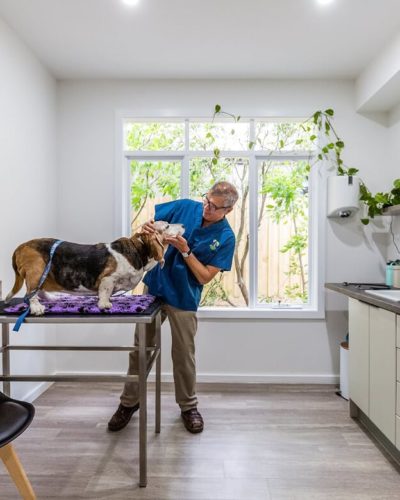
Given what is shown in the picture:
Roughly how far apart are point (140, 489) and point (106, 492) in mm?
154

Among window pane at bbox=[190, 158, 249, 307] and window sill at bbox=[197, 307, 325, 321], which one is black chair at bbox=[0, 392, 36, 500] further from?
window pane at bbox=[190, 158, 249, 307]

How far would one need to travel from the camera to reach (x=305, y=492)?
1.72 metres

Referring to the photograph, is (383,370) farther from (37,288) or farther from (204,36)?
(204,36)

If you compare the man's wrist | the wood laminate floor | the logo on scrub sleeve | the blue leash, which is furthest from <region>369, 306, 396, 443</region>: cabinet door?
the blue leash

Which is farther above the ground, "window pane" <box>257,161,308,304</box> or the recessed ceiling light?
the recessed ceiling light

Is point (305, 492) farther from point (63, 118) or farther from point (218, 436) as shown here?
point (63, 118)

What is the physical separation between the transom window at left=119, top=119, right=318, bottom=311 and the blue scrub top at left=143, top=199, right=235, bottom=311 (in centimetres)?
89

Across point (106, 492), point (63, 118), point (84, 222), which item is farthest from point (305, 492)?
point (63, 118)

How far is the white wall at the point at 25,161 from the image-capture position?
92.4 inches

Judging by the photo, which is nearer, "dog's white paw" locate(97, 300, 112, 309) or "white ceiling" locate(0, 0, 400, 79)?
"dog's white paw" locate(97, 300, 112, 309)

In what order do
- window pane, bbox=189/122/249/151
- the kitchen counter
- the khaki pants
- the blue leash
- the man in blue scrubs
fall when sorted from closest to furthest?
the blue leash → the kitchen counter → the man in blue scrubs → the khaki pants → window pane, bbox=189/122/249/151

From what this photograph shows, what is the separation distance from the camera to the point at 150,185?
125 inches

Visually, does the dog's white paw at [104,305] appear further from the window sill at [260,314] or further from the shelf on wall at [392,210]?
the shelf on wall at [392,210]

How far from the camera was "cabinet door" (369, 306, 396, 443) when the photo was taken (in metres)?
1.91
